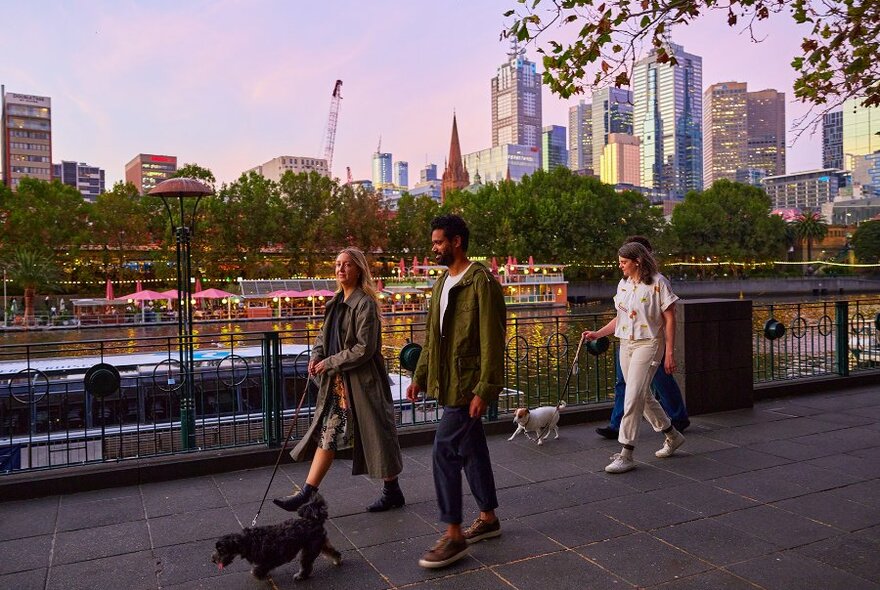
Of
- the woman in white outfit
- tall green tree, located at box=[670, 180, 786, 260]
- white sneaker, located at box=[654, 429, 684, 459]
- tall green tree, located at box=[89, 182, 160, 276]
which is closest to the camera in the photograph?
the woman in white outfit

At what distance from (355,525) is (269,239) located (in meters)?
53.9

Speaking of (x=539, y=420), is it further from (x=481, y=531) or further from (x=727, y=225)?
(x=727, y=225)

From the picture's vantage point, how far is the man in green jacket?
147 inches

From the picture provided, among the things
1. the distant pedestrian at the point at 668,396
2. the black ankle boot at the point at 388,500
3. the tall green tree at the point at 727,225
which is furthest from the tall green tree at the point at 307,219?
the black ankle boot at the point at 388,500

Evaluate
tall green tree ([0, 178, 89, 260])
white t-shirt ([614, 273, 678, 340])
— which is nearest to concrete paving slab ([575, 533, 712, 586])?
white t-shirt ([614, 273, 678, 340])

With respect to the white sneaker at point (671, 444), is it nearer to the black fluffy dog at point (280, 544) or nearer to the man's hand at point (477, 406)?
the man's hand at point (477, 406)

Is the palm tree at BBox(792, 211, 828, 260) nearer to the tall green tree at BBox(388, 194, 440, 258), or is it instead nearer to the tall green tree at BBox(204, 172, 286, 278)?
the tall green tree at BBox(388, 194, 440, 258)

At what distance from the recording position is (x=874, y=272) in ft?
307

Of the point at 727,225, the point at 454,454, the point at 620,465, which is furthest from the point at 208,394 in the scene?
the point at 727,225

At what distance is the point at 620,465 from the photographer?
5652 millimetres

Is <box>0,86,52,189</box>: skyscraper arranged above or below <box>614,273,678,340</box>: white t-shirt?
above

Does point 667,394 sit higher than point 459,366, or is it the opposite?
point 459,366

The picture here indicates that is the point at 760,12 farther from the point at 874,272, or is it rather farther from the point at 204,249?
the point at 874,272

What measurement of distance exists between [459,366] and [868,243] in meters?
111
